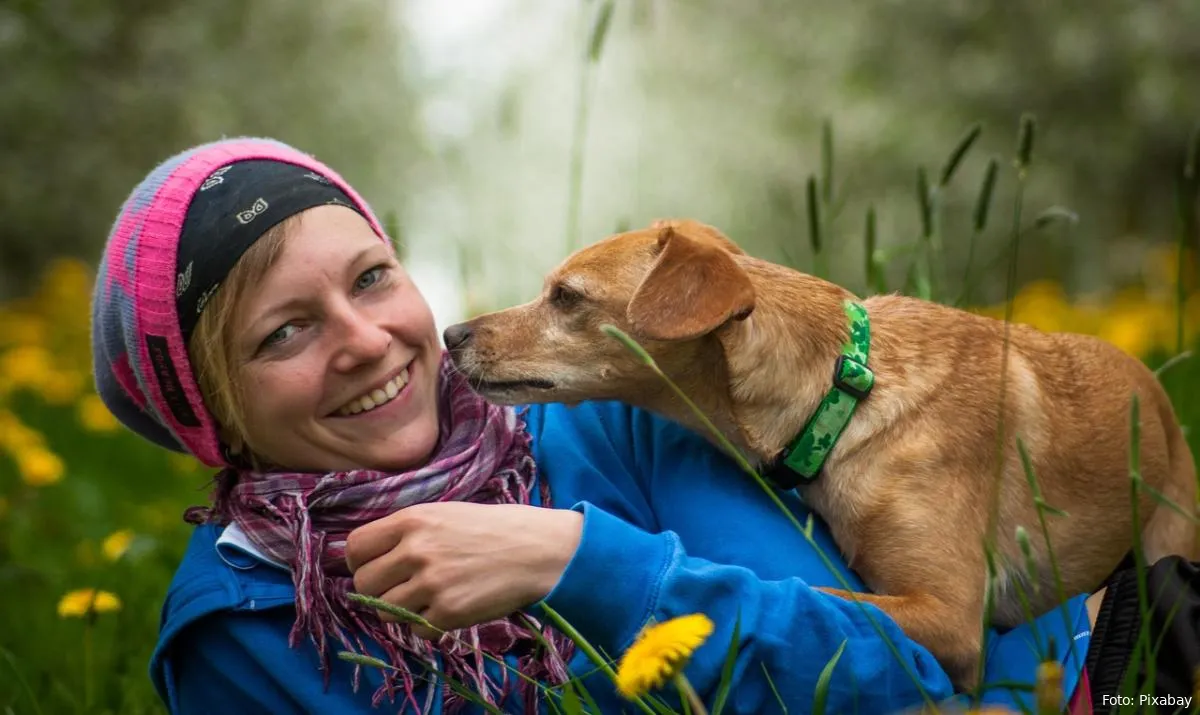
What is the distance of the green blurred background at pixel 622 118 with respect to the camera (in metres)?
8.98

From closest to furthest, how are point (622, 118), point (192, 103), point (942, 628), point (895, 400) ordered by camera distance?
point (942, 628) < point (895, 400) < point (192, 103) < point (622, 118)

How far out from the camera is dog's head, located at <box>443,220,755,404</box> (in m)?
2.27

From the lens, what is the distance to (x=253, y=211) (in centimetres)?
222

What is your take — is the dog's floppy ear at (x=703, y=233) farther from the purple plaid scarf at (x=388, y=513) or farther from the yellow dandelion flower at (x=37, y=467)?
the yellow dandelion flower at (x=37, y=467)

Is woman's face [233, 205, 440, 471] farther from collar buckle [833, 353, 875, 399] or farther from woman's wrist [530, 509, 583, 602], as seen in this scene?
collar buckle [833, 353, 875, 399]

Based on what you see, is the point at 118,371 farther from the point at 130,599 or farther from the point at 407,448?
the point at 130,599

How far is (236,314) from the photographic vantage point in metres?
2.23

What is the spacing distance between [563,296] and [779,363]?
537 mm

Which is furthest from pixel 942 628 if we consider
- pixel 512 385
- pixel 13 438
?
pixel 13 438

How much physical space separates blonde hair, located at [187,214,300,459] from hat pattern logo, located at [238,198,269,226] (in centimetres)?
4

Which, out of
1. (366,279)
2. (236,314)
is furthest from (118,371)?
(366,279)

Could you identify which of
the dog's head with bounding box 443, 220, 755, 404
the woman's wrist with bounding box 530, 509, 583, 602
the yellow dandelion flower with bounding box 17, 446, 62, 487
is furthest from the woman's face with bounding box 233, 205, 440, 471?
the yellow dandelion flower with bounding box 17, 446, 62, 487

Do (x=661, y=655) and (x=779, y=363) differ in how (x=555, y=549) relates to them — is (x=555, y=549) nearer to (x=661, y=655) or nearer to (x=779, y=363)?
(x=661, y=655)

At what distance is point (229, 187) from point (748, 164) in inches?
358
